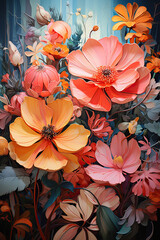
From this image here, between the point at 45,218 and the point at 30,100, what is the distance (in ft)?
1.20

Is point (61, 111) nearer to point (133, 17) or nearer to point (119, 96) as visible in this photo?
point (119, 96)

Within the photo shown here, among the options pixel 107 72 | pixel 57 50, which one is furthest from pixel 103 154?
pixel 57 50

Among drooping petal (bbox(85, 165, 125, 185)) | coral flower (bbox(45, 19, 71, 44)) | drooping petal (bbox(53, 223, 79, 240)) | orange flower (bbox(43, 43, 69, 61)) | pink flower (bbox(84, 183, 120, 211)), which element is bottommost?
drooping petal (bbox(53, 223, 79, 240))

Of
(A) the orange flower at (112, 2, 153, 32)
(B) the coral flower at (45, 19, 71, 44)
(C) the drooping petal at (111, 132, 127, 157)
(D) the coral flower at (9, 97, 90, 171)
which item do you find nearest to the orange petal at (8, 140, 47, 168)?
(D) the coral flower at (9, 97, 90, 171)

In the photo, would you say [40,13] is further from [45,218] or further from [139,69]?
[45,218]

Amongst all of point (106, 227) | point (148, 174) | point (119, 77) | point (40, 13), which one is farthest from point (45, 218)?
point (40, 13)

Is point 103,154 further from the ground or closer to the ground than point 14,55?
closer to the ground

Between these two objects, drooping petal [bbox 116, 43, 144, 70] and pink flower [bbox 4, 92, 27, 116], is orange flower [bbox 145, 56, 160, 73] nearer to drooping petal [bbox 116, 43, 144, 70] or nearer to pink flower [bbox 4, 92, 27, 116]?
drooping petal [bbox 116, 43, 144, 70]

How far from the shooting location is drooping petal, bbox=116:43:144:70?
0.75 metres

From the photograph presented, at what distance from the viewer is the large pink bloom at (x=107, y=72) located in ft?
2.44

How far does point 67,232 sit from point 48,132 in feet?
1.01

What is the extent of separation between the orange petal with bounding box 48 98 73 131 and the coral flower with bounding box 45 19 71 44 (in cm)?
19

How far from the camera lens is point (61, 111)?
2.45 feet

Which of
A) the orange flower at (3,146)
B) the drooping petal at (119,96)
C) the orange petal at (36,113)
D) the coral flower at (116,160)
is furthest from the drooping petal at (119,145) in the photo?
the orange flower at (3,146)
